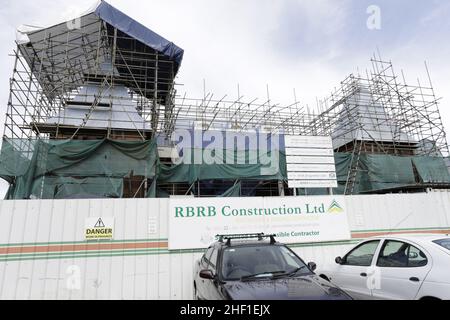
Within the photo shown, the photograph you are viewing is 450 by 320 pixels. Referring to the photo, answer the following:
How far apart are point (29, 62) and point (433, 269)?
18630 millimetres

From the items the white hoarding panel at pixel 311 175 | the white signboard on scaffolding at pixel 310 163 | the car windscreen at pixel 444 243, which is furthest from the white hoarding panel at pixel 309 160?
the car windscreen at pixel 444 243

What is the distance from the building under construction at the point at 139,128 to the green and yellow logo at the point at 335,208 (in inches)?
147

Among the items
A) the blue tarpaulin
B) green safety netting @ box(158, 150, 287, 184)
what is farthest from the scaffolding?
green safety netting @ box(158, 150, 287, 184)

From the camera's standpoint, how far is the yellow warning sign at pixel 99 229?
7.32 m

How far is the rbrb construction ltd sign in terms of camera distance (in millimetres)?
7820

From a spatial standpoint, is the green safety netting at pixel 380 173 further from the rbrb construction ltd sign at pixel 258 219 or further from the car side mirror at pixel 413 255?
the car side mirror at pixel 413 255

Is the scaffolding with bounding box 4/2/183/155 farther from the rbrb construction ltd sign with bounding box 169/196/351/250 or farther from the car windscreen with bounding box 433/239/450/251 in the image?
the car windscreen with bounding box 433/239/450/251

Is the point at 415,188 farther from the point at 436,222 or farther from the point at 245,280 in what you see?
the point at 245,280

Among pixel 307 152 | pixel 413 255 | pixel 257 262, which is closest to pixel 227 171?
pixel 307 152

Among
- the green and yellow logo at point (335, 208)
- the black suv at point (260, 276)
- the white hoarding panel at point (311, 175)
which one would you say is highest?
the white hoarding panel at point (311, 175)

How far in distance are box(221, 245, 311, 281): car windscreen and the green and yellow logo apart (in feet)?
13.4

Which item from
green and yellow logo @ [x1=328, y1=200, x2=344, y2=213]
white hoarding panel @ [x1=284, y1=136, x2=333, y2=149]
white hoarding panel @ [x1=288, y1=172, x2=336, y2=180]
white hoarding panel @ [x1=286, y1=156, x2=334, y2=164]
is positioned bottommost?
green and yellow logo @ [x1=328, y1=200, x2=344, y2=213]

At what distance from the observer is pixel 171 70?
16953mm

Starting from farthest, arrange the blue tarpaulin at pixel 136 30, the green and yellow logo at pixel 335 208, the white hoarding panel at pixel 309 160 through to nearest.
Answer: the blue tarpaulin at pixel 136 30
the white hoarding panel at pixel 309 160
the green and yellow logo at pixel 335 208
